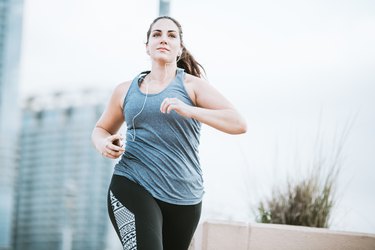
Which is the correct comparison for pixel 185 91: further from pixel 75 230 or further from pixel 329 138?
pixel 75 230

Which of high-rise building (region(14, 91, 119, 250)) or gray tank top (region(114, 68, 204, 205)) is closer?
gray tank top (region(114, 68, 204, 205))

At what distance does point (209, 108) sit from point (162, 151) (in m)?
0.30

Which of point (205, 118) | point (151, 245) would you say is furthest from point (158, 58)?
point (151, 245)

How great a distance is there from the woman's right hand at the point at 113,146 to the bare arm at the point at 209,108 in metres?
0.25

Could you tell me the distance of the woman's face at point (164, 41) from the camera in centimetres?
266

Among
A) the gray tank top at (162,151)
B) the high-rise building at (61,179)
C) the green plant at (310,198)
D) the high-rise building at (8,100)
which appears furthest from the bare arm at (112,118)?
the high-rise building at (61,179)

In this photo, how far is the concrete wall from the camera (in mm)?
3229

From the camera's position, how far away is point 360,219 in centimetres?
418

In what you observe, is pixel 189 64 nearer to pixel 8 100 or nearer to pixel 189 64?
pixel 189 64

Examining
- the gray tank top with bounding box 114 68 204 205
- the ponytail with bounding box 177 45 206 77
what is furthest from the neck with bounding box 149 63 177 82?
the ponytail with bounding box 177 45 206 77

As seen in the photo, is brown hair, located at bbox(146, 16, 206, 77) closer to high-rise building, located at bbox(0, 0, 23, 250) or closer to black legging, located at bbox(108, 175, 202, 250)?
black legging, located at bbox(108, 175, 202, 250)

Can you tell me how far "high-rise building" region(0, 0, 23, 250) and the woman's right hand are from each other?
160ft

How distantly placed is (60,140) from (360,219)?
67987mm

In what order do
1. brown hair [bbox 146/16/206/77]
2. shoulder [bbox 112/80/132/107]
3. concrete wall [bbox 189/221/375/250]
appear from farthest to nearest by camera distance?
concrete wall [bbox 189/221/375/250], brown hair [bbox 146/16/206/77], shoulder [bbox 112/80/132/107]
